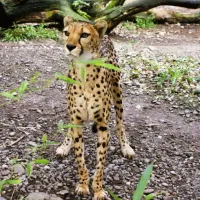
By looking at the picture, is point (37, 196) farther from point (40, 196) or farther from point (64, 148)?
point (64, 148)

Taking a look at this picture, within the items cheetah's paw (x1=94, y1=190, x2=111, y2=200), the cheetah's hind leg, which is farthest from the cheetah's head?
the cheetah's hind leg

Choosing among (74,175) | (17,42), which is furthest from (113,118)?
(17,42)

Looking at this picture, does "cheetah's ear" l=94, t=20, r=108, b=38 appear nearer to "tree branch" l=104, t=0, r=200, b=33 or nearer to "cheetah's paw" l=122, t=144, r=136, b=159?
"cheetah's paw" l=122, t=144, r=136, b=159

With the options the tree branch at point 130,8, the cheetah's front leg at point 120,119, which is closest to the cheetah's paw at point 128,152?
the cheetah's front leg at point 120,119

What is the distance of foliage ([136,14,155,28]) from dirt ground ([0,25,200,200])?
3417mm

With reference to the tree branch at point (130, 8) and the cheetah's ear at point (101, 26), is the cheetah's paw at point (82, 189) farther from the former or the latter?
the tree branch at point (130, 8)

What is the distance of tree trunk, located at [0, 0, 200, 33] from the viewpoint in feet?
21.8

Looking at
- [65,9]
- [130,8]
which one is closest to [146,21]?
[130,8]

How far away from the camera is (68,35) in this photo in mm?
2668

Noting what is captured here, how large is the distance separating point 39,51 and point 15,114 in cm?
207

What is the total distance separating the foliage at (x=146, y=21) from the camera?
9.48 metres

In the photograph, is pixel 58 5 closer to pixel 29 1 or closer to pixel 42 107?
pixel 29 1

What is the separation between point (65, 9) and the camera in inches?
267

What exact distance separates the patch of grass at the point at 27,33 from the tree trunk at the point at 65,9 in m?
0.15
